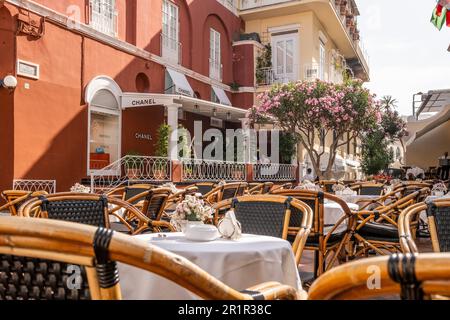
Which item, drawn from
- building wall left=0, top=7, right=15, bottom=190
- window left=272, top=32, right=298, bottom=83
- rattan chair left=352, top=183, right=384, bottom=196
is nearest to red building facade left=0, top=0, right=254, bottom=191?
building wall left=0, top=7, right=15, bottom=190

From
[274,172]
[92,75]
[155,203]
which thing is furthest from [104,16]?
[155,203]

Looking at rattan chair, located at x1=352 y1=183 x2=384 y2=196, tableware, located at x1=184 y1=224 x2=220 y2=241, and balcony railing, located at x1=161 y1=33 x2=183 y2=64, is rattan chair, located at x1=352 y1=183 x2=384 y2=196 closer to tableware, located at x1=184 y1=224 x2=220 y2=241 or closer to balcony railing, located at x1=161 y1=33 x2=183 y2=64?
tableware, located at x1=184 y1=224 x2=220 y2=241

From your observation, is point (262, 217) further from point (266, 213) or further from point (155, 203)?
point (155, 203)

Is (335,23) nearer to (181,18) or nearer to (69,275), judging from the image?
(181,18)

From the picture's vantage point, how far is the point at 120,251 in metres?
0.98

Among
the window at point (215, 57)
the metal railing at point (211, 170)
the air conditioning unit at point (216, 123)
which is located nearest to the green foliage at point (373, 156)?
the air conditioning unit at point (216, 123)

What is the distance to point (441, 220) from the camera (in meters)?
2.71

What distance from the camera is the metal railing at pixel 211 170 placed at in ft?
46.2

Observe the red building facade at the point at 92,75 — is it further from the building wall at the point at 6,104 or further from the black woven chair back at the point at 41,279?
the black woven chair back at the point at 41,279

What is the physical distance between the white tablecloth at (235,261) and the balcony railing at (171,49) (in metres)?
14.0

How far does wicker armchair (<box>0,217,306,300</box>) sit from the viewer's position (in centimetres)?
98

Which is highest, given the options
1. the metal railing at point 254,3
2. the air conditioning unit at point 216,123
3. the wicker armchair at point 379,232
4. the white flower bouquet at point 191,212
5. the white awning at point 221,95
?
the metal railing at point 254,3

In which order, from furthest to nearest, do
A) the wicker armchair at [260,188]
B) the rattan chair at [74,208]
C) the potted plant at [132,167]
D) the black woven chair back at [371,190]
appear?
the potted plant at [132,167], the black woven chair back at [371,190], the wicker armchair at [260,188], the rattan chair at [74,208]

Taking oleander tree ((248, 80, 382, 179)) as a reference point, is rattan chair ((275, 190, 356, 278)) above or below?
below
